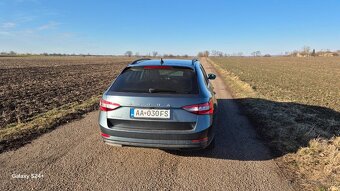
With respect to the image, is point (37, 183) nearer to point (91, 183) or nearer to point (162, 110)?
point (91, 183)

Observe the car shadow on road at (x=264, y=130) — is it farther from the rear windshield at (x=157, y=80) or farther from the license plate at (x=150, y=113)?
the rear windshield at (x=157, y=80)

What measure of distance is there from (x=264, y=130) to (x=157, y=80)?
3.24m

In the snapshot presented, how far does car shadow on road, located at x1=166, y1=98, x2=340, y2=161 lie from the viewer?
15.7ft

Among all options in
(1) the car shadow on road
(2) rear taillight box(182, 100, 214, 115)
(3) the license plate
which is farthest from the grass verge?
(2) rear taillight box(182, 100, 214, 115)

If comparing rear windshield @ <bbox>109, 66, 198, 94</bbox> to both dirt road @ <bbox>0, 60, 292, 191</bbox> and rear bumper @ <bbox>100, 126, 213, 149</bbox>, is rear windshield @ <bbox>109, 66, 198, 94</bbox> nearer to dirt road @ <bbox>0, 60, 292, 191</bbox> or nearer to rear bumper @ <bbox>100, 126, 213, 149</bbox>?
rear bumper @ <bbox>100, 126, 213, 149</bbox>

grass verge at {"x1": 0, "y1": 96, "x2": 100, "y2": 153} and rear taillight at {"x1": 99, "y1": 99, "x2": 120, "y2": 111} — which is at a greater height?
rear taillight at {"x1": 99, "y1": 99, "x2": 120, "y2": 111}

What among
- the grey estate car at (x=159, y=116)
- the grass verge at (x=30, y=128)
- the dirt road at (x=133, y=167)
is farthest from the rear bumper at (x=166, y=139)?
the grass verge at (x=30, y=128)

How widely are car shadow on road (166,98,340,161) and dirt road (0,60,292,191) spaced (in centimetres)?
4

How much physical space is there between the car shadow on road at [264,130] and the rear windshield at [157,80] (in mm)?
1238

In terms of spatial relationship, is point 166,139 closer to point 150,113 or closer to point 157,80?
point 150,113

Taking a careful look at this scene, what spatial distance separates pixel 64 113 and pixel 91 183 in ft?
15.4

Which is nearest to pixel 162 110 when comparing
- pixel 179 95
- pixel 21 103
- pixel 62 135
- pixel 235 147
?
pixel 179 95

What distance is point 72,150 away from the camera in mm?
4758

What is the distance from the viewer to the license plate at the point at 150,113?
3971mm
